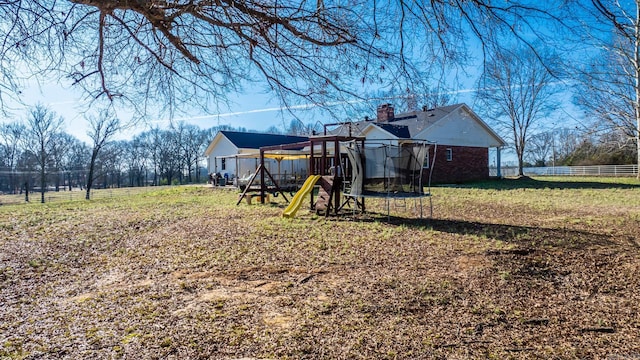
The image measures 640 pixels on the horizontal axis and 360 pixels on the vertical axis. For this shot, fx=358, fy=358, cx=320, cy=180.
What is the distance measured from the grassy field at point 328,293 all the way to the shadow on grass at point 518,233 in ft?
0.12

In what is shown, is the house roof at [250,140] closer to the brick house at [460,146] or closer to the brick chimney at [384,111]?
the brick house at [460,146]

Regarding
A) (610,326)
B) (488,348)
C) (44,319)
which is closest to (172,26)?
(44,319)

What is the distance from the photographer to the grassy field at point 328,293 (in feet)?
6.88

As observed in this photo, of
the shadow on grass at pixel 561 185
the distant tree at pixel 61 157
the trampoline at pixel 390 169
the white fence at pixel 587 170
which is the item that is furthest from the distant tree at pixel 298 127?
the white fence at pixel 587 170

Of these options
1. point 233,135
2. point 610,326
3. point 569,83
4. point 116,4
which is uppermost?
point 233,135

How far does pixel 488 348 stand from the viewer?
2016mm

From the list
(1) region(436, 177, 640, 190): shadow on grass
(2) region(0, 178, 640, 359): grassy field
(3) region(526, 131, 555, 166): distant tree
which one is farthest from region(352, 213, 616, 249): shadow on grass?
(3) region(526, 131, 555, 166): distant tree

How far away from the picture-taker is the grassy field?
2096 mm

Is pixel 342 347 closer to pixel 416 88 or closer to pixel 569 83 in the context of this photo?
pixel 416 88

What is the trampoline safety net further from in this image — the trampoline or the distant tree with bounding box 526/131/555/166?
the distant tree with bounding box 526/131/555/166

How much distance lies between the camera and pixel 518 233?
530 centimetres

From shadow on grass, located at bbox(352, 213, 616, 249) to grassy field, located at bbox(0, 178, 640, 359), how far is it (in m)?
0.04

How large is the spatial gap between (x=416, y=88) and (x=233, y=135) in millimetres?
24500

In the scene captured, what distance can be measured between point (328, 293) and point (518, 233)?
3.71m
